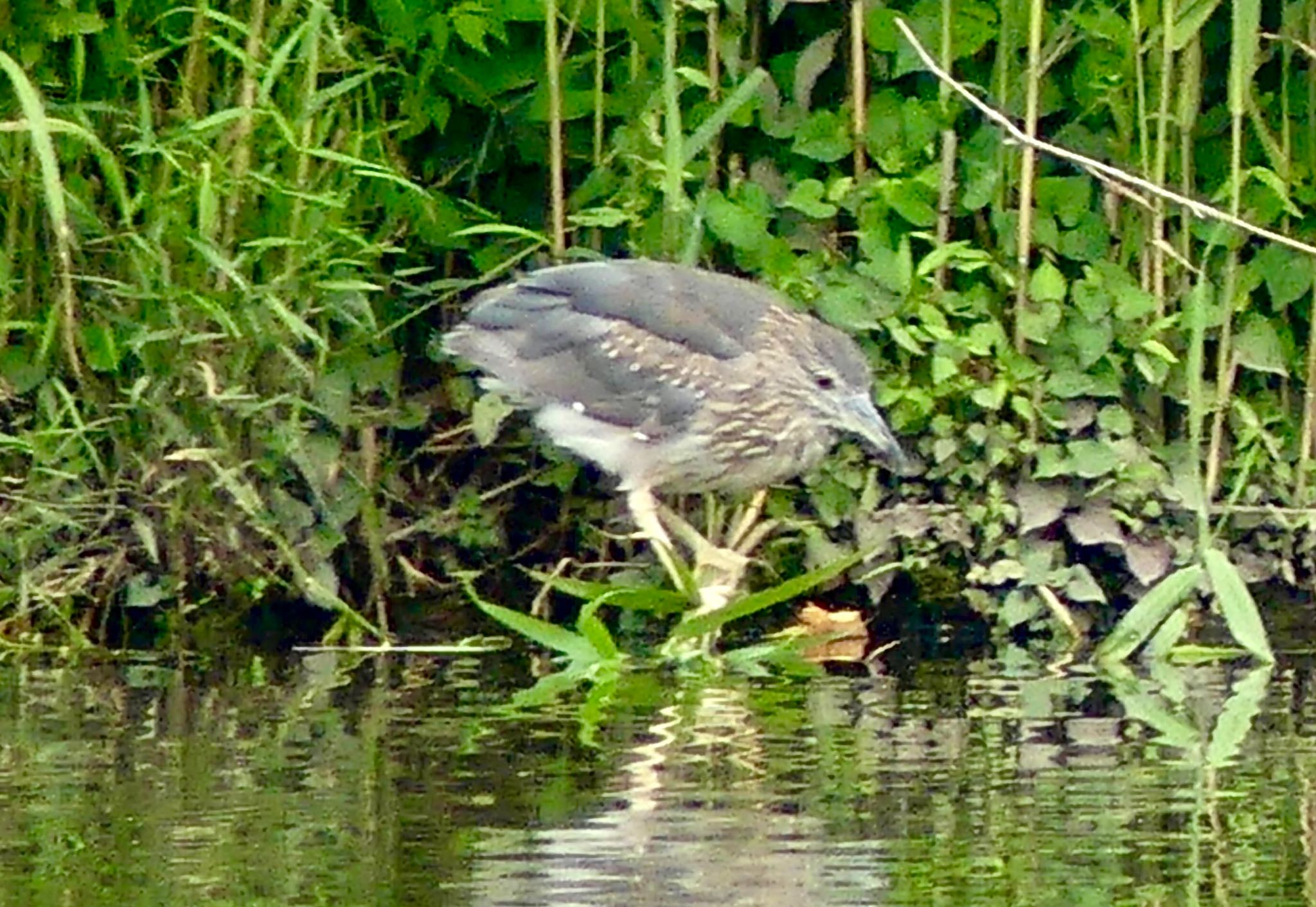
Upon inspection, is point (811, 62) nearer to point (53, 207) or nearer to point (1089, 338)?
point (1089, 338)

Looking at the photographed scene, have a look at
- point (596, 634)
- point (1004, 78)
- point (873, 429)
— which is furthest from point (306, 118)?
point (1004, 78)

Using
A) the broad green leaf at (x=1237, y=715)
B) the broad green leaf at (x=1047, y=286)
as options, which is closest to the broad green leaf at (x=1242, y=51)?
the broad green leaf at (x=1047, y=286)

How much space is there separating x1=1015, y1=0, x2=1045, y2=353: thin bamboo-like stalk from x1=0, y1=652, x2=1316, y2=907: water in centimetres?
78

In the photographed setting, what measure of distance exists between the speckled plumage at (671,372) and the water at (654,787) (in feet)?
2.26

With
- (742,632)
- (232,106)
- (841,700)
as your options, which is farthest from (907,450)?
(232,106)

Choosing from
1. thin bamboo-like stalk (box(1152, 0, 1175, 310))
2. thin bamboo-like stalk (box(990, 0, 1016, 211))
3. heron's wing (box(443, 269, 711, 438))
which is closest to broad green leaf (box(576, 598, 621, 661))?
heron's wing (box(443, 269, 711, 438))

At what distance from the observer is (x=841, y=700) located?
6.14 m

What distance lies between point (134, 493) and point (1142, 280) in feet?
7.47

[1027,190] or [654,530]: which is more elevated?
[1027,190]

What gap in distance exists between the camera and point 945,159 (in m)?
7.01

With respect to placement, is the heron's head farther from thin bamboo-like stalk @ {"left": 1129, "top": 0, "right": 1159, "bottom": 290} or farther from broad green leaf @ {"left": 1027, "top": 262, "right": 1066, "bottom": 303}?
thin bamboo-like stalk @ {"left": 1129, "top": 0, "right": 1159, "bottom": 290}

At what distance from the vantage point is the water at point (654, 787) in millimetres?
4352

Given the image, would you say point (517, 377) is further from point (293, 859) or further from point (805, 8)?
point (293, 859)

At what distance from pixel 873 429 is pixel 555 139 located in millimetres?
991
